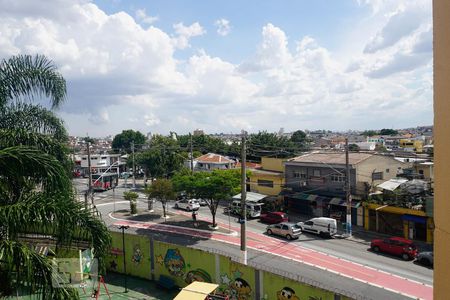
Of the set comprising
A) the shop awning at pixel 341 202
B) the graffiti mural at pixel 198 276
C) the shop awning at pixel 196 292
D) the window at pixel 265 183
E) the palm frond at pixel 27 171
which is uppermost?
the palm frond at pixel 27 171

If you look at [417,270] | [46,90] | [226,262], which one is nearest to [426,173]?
[417,270]

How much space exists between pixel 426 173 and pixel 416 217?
10.8 m

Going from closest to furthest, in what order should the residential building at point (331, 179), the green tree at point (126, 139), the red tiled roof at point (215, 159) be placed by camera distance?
the residential building at point (331, 179) < the red tiled roof at point (215, 159) < the green tree at point (126, 139)

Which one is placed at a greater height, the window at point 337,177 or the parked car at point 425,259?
the window at point 337,177

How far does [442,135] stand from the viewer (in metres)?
2.23

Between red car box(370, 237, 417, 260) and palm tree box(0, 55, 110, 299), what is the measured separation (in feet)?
66.7

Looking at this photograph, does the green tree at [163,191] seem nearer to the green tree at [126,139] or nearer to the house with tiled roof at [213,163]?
the house with tiled roof at [213,163]

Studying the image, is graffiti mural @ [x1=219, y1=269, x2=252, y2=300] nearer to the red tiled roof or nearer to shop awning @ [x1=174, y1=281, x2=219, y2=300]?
shop awning @ [x1=174, y1=281, x2=219, y2=300]

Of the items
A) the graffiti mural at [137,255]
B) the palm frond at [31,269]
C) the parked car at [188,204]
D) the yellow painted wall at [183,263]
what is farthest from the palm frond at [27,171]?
the parked car at [188,204]

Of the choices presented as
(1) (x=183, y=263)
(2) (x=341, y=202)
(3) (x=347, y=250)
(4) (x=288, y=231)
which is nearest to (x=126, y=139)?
(2) (x=341, y=202)

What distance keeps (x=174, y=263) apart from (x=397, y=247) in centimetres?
1409

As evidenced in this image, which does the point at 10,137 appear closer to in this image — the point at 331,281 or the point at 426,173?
the point at 331,281

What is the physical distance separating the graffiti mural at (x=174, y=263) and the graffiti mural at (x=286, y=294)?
518cm

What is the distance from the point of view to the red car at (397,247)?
2200 centimetres
